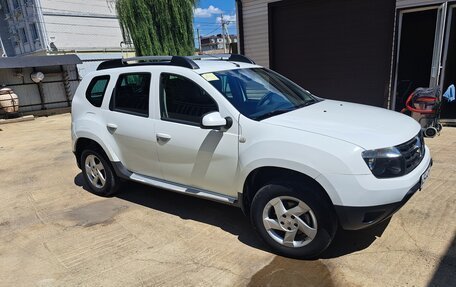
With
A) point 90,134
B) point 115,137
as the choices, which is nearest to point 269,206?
point 115,137

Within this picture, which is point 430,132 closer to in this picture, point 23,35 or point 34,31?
point 34,31

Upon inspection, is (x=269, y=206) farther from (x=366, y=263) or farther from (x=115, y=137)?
(x=115, y=137)

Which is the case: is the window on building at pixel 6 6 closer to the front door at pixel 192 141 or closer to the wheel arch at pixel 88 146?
the wheel arch at pixel 88 146

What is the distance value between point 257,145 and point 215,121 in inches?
17.1

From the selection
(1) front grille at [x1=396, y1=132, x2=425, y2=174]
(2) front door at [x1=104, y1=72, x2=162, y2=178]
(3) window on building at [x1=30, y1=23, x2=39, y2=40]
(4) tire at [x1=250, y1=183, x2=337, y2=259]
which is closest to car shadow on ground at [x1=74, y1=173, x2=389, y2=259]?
(4) tire at [x1=250, y1=183, x2=337, y2=259]

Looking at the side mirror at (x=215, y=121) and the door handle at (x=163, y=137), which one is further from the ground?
the side mirror at (x=215, y=121)

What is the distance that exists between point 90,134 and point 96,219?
3.56 feet

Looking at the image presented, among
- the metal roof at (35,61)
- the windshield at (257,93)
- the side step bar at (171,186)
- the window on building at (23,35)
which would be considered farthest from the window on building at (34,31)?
the windshield at (257,93)

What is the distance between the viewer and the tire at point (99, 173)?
4.57 m

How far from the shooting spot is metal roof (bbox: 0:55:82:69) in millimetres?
13955

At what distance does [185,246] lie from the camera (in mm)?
3410

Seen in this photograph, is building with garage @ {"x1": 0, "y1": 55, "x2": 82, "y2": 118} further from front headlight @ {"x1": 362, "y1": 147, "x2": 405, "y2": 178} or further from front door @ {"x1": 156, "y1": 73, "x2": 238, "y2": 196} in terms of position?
front headlight @ {"x1": 362, "y1": 147, "x2": 405, "y2": 178}

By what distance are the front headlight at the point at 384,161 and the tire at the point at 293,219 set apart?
46 cm

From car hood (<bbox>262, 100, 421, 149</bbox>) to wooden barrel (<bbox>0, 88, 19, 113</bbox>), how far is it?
1383cm
